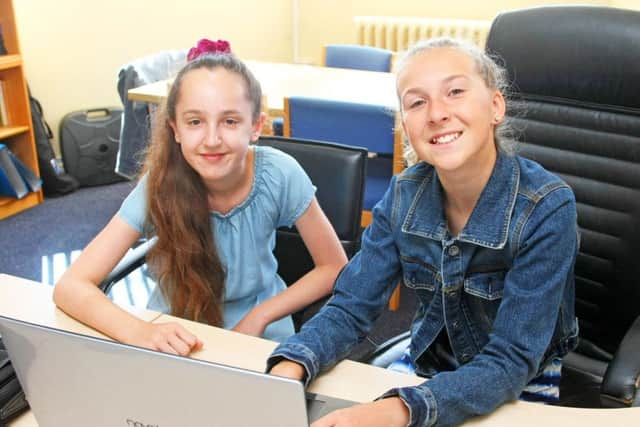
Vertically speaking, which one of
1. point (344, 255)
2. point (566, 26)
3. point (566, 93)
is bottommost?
point (344, 255)

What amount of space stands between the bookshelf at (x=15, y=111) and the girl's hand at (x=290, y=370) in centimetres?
271

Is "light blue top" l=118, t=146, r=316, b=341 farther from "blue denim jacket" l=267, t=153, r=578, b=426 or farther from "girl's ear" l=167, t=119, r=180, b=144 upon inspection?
"blue denim jacket" l=267, t=153, r=578, b=426

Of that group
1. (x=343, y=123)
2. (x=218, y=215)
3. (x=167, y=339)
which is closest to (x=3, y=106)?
(x=343, y=123)

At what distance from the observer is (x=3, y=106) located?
10.7ft

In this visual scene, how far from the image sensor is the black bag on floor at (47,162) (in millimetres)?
3396

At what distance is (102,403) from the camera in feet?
2.30

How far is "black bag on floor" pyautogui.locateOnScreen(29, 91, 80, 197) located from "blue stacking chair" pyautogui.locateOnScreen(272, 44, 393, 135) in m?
1.52

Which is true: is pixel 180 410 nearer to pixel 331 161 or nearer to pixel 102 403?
pixel 102 403

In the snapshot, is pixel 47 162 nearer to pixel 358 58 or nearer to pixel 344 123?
pixel 358 58

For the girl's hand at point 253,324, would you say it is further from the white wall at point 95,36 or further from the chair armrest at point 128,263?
the white wall at point 95,36

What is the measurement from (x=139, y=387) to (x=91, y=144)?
3201 mm

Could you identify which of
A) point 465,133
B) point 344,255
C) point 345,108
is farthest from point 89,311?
point 345,108

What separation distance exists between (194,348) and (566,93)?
2.84ft

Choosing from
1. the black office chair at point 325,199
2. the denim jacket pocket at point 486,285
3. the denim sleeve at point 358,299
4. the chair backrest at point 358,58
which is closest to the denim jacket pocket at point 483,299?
the denim jacket pocket at point 486,285
